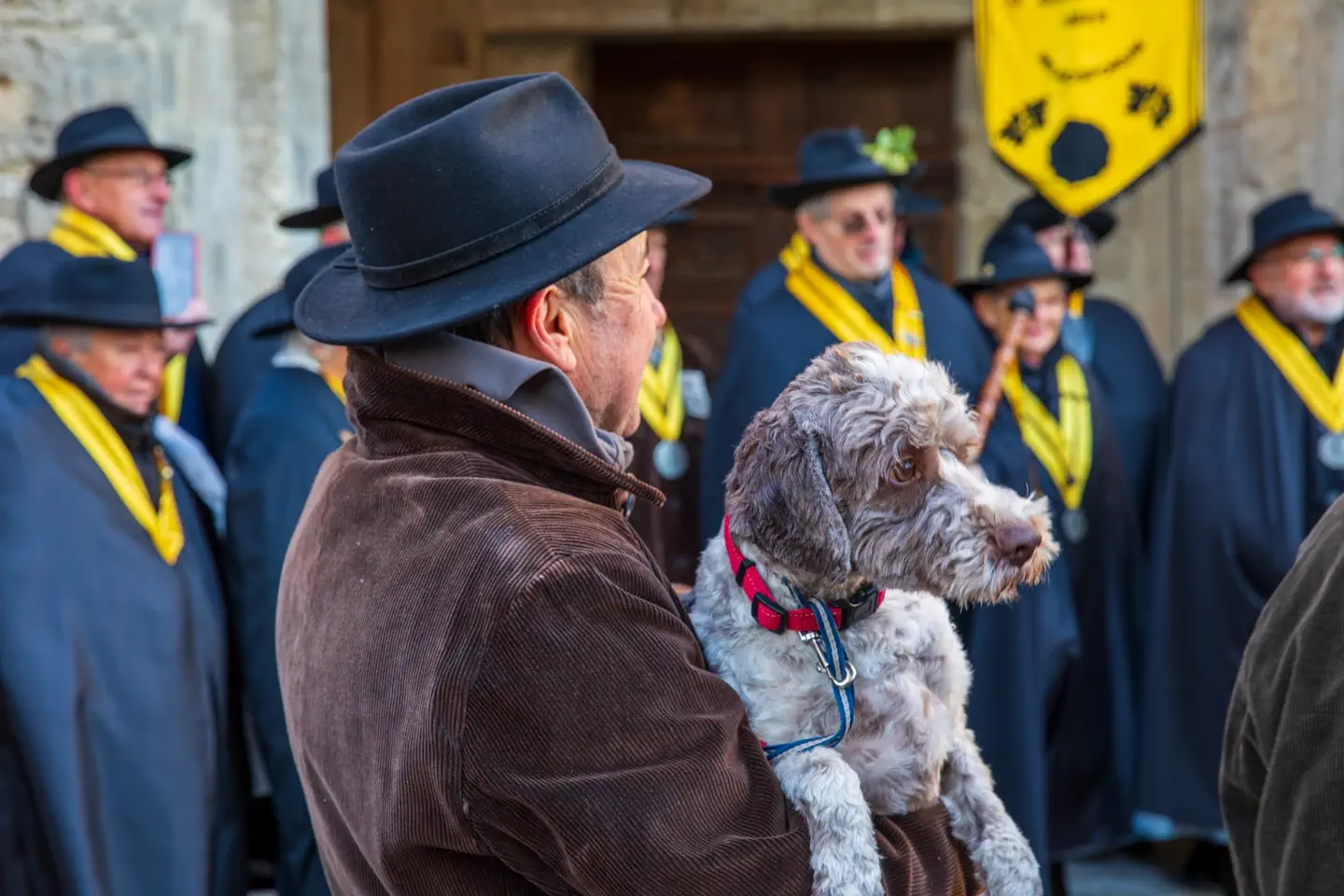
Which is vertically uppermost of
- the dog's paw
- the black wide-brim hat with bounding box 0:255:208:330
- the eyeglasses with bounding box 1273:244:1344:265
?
the eyeglasses with bounding box 1273:244:1344:265

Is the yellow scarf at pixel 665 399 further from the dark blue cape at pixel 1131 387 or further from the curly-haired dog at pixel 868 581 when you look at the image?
the curly-haired dog at pixel 868 581

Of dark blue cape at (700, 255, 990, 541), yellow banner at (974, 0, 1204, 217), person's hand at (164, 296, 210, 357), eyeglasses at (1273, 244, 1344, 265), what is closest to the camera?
dark blue cape at (700, 255, 990, 541)

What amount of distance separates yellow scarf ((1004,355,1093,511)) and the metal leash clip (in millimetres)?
3821

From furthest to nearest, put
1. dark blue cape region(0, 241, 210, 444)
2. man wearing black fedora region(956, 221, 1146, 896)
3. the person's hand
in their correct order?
man wearing black fedora region(956, 221, 1146, 896)
the person's hand
dark blue cape region(0, 241, 210, 444)

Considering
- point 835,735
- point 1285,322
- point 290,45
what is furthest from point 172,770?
point 1285,322

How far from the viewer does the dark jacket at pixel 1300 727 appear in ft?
6.05

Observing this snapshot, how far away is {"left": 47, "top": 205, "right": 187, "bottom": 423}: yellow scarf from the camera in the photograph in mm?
5473

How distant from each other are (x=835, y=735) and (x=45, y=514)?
8.63ft

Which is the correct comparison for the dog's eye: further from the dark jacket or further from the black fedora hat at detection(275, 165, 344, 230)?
the black fedora hat at detection(275, 165, 344, 230)

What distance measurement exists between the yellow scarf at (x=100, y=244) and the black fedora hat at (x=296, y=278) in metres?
0.75

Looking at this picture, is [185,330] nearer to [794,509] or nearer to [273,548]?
[273,548]

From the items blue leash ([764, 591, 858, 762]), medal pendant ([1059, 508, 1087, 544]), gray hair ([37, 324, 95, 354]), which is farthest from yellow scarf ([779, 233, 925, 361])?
blue leash ([764, 591, 858, 762])

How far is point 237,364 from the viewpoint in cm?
553

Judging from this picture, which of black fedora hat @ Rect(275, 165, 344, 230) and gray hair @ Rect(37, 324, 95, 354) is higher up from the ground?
black fedora hat @ Rect(275, 165, 344, 230)
